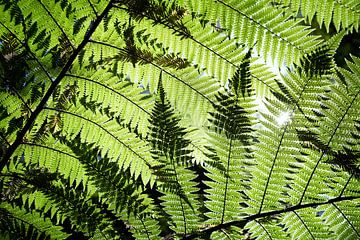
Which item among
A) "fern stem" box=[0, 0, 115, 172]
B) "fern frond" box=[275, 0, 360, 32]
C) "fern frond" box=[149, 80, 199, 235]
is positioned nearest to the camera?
"fern frond" box=[149, 80, 199, 235]

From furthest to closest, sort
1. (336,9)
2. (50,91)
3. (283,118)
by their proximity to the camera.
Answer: (50,91) → (336,9) → (283,118)

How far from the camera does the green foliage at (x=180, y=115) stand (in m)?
0.96

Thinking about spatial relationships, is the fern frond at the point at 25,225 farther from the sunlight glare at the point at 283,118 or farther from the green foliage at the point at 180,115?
the sunlight glare at the point at 283,118

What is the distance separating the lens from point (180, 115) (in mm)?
1190

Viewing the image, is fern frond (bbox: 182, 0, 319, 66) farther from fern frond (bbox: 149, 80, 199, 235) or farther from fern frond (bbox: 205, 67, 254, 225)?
fern frond (bbox: 149, 80, 199, 235)

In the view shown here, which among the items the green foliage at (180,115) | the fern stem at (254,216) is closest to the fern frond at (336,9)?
the green foliage at (180,115)

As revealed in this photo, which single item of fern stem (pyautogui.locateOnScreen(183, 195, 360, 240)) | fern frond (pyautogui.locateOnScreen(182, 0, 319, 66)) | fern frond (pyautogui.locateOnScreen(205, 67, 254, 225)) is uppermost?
fern frond (pyautogui.locateOnScreen(182, 0, 319, 66))

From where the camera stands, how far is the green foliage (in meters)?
0.96

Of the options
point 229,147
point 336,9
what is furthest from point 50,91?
point 336,9

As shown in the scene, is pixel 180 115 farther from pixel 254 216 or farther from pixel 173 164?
pixel 254 216

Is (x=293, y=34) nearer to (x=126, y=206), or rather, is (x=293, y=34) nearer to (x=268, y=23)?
(x=268, y=23)

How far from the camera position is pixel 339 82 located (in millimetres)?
951

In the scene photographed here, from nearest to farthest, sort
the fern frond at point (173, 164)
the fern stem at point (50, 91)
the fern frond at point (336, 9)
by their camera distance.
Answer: the fern frond at point (173, 164), the fern frond at point (336, 9), the fern stem at point (50, 91)

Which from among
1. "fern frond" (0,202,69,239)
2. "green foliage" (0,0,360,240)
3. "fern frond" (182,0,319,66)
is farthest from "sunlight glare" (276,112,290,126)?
"fern frond" (0,202,69,239)
